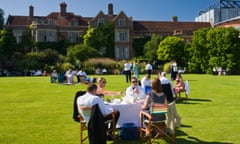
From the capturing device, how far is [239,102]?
14.7m

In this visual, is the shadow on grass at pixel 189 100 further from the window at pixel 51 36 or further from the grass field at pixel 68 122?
the window at pixel 51 36

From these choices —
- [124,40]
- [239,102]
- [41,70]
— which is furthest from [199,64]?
[239,102]

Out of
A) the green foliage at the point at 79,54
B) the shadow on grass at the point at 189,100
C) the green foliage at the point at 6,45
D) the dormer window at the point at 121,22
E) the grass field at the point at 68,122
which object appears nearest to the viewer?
the grass field at the point at 68,122

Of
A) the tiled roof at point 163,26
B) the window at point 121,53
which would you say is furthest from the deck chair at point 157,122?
the tiled roof at point 163,26

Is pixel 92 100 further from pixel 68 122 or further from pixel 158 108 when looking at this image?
pixel 68 122

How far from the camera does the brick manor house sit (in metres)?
62.4

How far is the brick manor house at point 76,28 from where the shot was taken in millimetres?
62375

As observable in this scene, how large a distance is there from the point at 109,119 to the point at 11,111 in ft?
19.9

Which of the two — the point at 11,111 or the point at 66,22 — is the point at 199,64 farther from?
the point at 11,111

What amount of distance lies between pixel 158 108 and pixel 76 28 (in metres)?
58.4

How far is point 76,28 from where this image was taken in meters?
64.9

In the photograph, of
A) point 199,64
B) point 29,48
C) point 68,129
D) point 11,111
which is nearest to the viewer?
point 68,129

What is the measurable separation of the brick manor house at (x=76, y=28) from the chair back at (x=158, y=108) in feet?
181

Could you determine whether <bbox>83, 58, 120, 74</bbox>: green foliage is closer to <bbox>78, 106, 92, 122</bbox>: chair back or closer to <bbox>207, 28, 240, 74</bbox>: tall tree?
<bbox>207, 28, 240, 74</bbox>: tall tree
